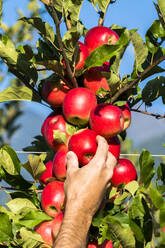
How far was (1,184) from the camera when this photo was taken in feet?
3.15

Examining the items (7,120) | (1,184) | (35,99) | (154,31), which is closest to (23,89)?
(35,99)

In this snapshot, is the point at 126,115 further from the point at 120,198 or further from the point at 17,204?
the point at 17,204

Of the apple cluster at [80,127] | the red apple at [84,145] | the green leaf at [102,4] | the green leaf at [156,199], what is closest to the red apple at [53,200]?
the apple cluster at [80,127]

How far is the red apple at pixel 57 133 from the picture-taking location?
86 cm

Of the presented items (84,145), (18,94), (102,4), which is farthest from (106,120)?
(102,4)

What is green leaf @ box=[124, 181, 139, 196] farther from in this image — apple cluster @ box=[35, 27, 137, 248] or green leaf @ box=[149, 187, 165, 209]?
green leaf @ box=[149, 187, 165, 209]

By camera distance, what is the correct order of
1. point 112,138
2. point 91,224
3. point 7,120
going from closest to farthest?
point 91,224, point 112,138, point 7,120

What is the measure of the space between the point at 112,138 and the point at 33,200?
297mm

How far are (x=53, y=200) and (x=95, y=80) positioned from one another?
0.36 m

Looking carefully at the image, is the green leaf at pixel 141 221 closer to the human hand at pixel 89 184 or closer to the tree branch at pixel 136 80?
the human hand at pixel 89 184

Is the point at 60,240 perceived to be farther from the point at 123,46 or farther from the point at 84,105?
the point at 123,46

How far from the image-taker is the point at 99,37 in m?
0.91

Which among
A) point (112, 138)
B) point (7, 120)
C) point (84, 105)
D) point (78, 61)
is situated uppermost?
point (78, 61)

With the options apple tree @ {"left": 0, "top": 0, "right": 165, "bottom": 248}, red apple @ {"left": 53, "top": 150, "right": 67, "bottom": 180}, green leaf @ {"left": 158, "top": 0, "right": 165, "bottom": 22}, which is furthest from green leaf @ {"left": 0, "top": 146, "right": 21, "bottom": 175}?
green leaf @ {"left": 158, "top": 0, "right": 165, "bottom": 22}
